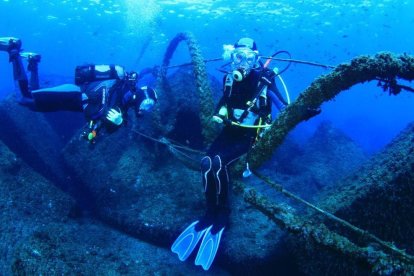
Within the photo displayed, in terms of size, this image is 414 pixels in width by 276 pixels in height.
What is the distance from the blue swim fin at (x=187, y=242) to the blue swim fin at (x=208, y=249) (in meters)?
0.12

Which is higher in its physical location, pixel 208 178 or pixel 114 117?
pixel 114 117

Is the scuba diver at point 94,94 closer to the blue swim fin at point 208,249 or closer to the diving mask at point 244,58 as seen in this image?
the diving mask at point 244,58

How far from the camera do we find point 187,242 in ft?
17.1

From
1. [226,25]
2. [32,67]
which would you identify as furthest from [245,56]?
[226,25]

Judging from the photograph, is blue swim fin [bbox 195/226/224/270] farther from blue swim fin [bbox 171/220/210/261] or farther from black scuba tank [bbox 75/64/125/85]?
black scuba tank [bbox 75/64/125/85]

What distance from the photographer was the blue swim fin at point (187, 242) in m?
5.10

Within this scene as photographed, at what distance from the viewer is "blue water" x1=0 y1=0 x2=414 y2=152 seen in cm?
3509

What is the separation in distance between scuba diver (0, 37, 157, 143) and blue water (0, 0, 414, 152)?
1910cm

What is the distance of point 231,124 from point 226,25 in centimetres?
4027

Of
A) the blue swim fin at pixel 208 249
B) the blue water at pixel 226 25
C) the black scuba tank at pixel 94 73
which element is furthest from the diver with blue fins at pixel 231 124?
the blue water at pixel 226 25

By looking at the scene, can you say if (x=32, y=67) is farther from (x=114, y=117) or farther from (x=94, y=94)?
(x=114, y=117)

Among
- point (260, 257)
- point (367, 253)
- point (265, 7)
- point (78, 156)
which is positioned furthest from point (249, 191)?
point (265, 7)

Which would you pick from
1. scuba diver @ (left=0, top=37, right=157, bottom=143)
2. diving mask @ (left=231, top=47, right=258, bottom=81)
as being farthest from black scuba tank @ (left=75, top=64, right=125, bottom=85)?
diving mask @ (left=231, top=47, right=258, bottom=81)

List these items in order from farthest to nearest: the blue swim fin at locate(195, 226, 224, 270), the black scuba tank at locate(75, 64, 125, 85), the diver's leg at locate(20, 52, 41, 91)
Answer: the diver's leg at locate(20, 52, 41, 91)
the black scuba tank at locate(75, 64, 125, 85)
the blue swim fin at locate(195, 226, 224, 270)
